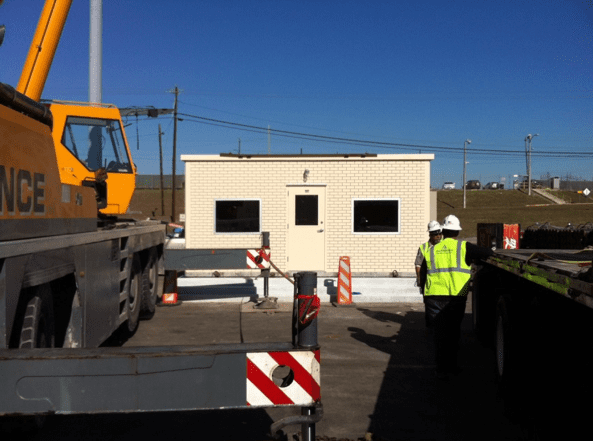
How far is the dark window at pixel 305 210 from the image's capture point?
17.8 meters

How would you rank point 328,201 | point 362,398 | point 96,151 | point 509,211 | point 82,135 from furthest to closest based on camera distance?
1. point 509,211
2. point 328,201
3. point 96,151
4. point 82,135
5. point 362,398

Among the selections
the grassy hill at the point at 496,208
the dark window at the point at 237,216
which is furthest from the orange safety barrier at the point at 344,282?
the grassy hill at the point at 496,208

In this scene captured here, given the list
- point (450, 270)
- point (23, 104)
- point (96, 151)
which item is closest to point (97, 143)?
point (96, 151)

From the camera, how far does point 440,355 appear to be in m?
7.41

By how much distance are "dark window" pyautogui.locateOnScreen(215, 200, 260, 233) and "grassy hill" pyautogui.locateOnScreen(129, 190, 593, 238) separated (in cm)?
2527

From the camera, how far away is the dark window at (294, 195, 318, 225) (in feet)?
58.5

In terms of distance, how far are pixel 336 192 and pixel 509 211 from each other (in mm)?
46956

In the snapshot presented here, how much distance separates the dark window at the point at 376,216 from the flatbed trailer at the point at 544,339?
985 centimetres

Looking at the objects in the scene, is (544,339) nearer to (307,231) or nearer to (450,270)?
(450,270)

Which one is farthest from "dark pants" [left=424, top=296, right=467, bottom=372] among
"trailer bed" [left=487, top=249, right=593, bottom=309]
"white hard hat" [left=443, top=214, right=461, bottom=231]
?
"white hard hat" [left=443, top=214, right=461, bottom=231]

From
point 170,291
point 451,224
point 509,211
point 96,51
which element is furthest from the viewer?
point 509,211

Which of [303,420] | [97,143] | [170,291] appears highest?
[97,143]

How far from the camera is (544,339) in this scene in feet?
17.9

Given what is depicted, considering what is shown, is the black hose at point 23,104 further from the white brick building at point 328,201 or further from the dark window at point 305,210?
the dark window at point 305,210
